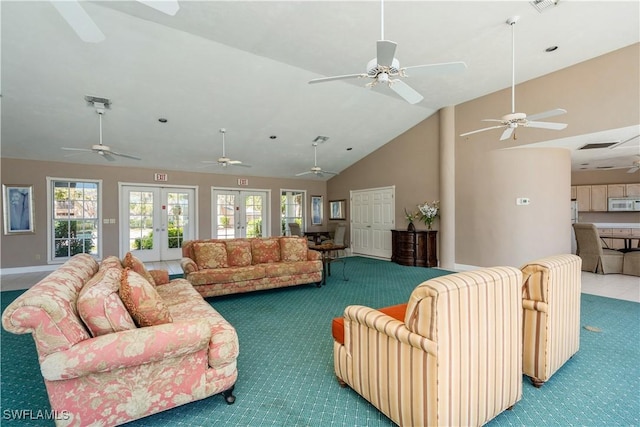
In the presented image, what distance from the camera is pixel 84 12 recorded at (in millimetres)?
1978

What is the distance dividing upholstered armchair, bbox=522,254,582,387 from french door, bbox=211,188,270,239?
763 centimetres

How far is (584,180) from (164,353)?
1083 centimetres

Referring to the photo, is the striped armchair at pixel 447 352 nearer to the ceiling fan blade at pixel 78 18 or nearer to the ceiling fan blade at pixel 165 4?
the ceiling fan blade at pixel 165 4

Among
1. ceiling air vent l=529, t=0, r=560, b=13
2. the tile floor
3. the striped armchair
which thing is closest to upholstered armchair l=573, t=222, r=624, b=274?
the tile floor

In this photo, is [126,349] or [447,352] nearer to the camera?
[447,352]

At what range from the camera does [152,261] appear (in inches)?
297

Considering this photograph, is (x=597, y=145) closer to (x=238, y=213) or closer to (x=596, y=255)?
(x=596, y=255)

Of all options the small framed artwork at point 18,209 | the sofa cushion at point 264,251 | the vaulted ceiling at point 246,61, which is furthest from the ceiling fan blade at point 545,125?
the small framed artwork at point 18,209

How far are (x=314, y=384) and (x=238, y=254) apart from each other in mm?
2828

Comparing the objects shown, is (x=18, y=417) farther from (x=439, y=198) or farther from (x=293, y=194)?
(x=293, y=194)

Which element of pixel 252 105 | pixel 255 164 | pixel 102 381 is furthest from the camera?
pixel 255 164

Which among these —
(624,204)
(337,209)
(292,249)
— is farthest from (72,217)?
(624,204)

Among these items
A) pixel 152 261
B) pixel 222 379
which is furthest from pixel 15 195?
pixel 222 379

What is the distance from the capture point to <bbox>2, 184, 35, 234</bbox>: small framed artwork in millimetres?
6055
